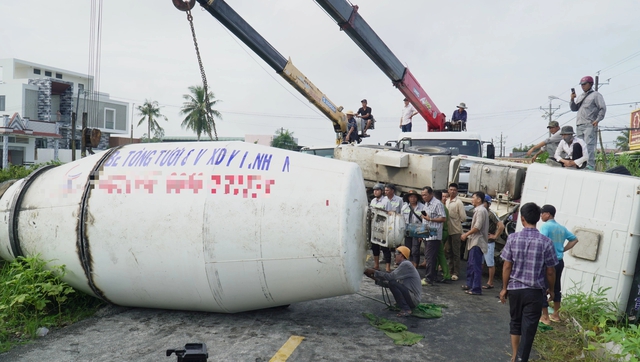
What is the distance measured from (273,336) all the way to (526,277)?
2752 millimetres

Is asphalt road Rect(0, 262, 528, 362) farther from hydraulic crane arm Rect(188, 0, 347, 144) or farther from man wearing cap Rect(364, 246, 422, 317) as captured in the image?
hydraulic crane arm Rect(188, 0, 347, 144)

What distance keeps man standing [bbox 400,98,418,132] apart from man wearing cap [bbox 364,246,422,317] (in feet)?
32.1

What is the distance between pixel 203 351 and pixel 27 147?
45.6 meters

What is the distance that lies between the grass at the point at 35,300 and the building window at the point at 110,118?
5521cm

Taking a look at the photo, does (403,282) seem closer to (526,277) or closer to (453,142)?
(526,277)

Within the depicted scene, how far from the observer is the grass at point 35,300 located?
18.9 feet

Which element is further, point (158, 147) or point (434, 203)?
point (434, 203)

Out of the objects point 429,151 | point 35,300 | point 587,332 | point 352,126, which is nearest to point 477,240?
point 587,332

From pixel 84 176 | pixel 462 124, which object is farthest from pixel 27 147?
pixel 84 176

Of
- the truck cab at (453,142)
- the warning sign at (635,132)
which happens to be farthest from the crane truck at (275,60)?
the warning sign at (635,132)

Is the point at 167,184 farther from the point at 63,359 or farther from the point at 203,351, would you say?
the point at 203,351

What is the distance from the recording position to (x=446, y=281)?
28.5ft

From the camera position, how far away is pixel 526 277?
196 inches

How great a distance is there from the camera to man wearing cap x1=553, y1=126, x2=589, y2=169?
28.1ft
